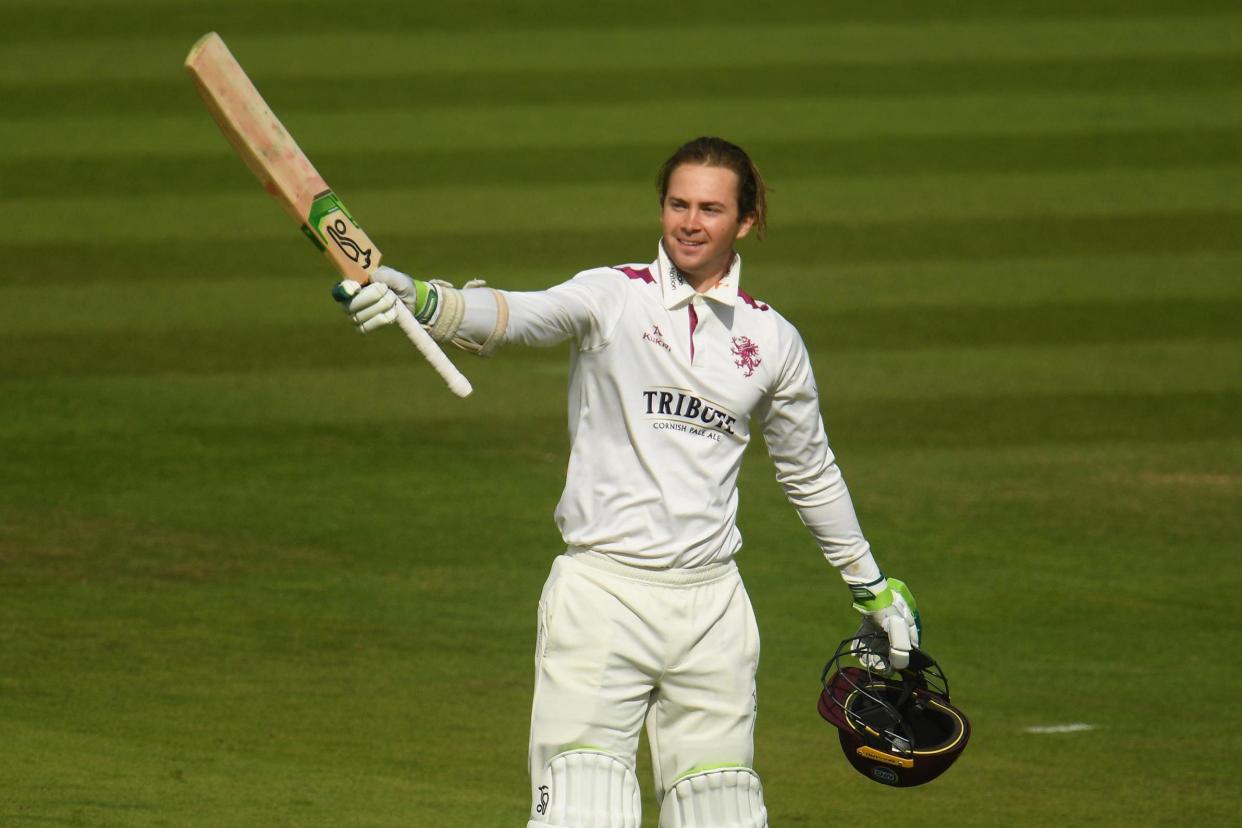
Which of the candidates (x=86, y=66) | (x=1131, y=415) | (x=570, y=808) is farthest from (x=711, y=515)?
(x=86, y=66)

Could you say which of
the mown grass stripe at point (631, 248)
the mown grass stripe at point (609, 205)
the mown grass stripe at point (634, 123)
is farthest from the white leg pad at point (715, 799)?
the mown grass stripe at point (634, 123)

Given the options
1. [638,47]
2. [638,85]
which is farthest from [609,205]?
[638,47]

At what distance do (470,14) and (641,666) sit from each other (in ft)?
47.0

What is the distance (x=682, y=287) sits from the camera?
4297 millimetres

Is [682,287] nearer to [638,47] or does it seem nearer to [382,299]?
[382,299]

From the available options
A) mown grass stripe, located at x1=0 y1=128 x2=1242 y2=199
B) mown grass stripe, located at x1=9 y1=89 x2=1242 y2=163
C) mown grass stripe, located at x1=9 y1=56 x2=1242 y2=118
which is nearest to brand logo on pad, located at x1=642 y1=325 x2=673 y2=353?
mown grass stripe, located at x1=0 y1=128 x2=1242 y2=199

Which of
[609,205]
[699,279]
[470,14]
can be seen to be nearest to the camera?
[699,279]

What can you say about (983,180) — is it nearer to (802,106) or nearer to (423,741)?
(802,106)

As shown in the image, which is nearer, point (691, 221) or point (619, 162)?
point (691, 221)

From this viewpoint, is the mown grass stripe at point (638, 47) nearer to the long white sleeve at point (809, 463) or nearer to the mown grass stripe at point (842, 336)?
the mown grass stripe at point (842, 336)

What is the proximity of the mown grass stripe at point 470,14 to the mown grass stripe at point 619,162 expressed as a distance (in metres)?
2.22

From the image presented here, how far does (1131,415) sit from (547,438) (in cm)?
347

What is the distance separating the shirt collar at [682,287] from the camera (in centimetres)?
429

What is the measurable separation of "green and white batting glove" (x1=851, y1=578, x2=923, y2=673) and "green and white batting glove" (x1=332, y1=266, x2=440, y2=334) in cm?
139
